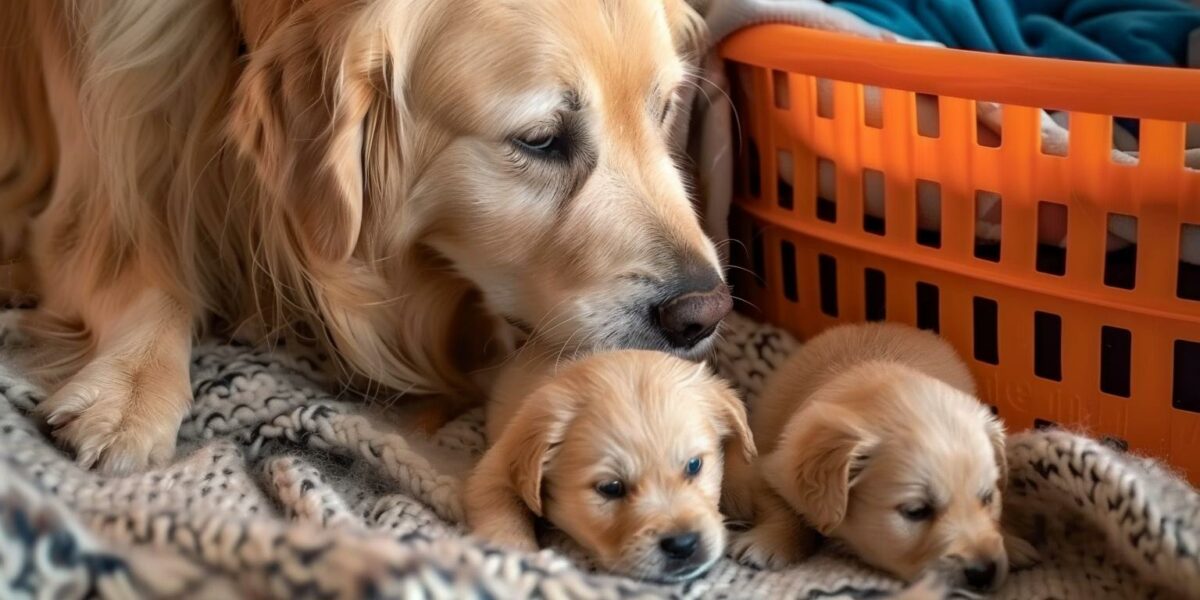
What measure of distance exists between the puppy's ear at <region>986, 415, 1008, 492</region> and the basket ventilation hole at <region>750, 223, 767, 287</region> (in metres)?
0.54

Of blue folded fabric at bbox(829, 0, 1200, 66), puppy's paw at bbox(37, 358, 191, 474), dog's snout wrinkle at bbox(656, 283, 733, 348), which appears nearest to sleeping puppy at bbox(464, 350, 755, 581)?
dog's snout wrinkle at bbox(656, 283, 733, 348)

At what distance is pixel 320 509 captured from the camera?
1103 millimetres

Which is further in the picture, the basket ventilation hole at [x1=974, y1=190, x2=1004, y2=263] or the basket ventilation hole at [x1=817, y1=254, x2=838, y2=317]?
the basket ventilation hole at [x1=817, y1=254, x2=838, y2=317]

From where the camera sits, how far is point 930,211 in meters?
1.38

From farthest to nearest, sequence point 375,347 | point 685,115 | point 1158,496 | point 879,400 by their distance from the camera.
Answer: point 685,115 < point 375,347 < point 879,400 < point 1158,496

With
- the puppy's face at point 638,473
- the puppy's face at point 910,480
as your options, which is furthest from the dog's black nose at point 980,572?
the puppy's face at point 638,473

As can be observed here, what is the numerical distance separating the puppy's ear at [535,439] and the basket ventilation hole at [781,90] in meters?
0.58

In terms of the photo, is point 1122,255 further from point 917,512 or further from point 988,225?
point 917,512

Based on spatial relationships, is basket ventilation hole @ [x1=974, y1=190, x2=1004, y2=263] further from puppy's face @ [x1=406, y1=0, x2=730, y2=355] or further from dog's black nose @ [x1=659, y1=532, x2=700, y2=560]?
dog's black nose @ [x1=659, y1=532, x2=700, y2=560]

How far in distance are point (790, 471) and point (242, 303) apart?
32.0 inches

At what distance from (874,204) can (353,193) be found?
0.67 metres

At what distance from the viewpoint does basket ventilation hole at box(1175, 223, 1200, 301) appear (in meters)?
1.18

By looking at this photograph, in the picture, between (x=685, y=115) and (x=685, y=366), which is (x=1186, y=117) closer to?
(x=685, y=366)

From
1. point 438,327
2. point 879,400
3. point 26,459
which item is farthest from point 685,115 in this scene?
point 26,459
